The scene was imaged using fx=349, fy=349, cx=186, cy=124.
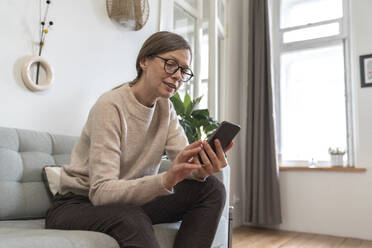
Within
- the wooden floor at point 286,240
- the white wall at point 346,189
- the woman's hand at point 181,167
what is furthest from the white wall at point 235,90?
the woman's hand at point 181,167

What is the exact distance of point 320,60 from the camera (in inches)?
148

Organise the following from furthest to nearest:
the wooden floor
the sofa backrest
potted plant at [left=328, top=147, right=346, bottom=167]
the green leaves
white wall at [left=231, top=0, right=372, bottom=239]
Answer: potted plant at [left=328, top=147, right=346, bottom=167]
white wall at [left=231, top=0, right=372, bottom=239]
the wooden floor
the green leaves
the sofa backrest

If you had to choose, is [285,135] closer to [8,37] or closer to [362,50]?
[362,50]

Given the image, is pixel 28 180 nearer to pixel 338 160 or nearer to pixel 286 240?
pixel 286 240

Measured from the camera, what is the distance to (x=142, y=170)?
120 centimetres

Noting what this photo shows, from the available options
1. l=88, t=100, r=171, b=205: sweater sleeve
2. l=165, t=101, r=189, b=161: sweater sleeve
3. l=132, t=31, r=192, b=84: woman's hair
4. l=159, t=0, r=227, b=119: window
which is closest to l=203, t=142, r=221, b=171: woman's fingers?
l=88, t=100, r=171, b=205: sweater sleeve

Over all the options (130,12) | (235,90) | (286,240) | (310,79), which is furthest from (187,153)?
(310,79)

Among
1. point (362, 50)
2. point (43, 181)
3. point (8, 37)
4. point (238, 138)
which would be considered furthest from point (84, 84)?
point (362, 50)

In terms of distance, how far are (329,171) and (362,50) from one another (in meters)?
1.21

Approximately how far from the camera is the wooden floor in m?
2.84

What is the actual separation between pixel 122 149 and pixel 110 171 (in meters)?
0.14

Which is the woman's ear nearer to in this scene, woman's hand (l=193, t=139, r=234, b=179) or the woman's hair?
the woman's hair

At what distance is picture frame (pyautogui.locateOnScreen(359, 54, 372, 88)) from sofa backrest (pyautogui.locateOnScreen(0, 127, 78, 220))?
2889 mm

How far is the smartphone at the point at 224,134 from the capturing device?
1.04 metres
